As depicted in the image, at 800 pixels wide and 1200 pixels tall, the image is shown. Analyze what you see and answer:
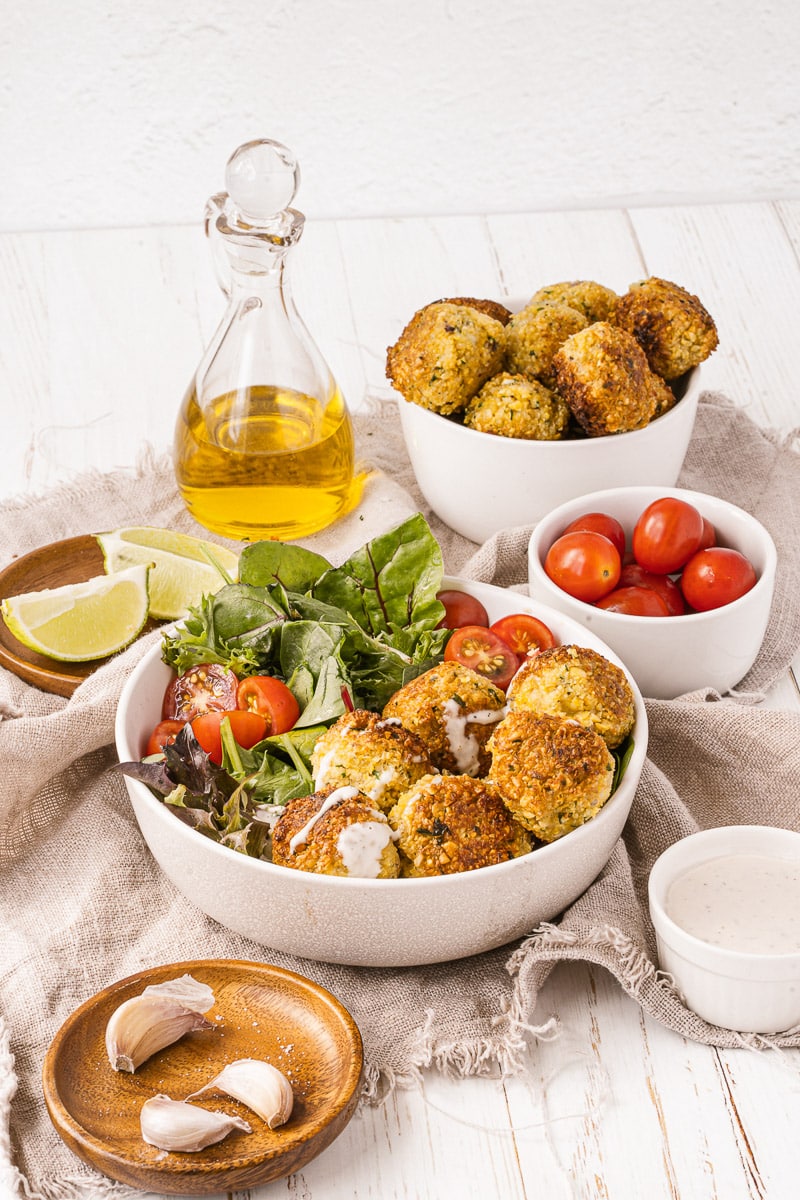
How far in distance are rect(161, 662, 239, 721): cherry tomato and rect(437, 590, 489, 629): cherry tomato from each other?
1.22ft

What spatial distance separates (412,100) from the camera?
14.6ft

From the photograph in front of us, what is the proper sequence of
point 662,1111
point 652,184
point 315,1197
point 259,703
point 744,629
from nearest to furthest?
point 315,1197
point 662,1111
point 259,703
point 744,629
point 652,184

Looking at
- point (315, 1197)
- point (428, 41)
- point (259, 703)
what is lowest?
point (315, 1197)

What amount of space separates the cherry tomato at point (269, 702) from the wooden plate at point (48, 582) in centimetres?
42

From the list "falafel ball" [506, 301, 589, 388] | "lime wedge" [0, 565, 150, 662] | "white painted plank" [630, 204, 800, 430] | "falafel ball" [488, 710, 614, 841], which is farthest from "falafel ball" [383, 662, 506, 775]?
"white painted plank" [630, 204, 800, 430]

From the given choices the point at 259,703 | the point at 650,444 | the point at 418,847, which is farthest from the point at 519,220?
the point at 418,847

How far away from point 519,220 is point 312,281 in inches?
29.3

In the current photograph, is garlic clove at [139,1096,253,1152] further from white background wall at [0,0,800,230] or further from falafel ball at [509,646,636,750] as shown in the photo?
white background wall at [0,0,800,230]

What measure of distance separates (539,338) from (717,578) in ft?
1.92

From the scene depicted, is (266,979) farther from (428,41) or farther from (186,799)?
(428,41)

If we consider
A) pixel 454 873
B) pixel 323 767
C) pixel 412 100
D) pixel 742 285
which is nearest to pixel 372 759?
pixel 323 767

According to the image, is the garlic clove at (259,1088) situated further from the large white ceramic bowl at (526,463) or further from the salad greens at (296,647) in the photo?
the large white ceramic bowl at (526,463)

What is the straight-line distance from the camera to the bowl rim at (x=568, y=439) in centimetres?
250

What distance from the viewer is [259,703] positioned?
6.72 ft
